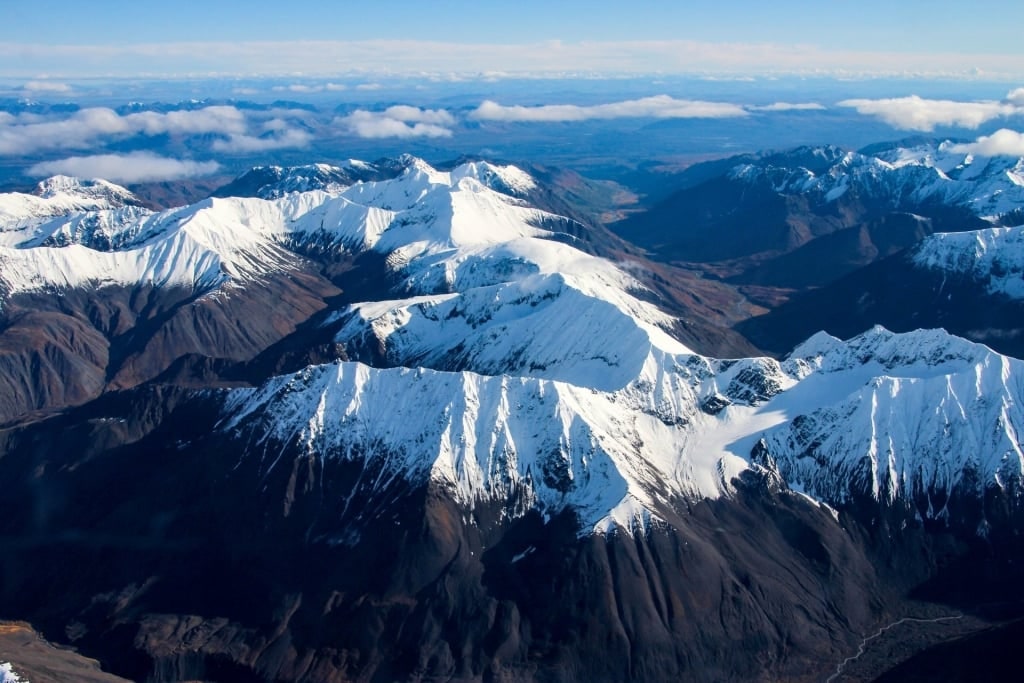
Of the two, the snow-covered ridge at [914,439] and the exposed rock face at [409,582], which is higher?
the snow-covered ridge at [914,439]

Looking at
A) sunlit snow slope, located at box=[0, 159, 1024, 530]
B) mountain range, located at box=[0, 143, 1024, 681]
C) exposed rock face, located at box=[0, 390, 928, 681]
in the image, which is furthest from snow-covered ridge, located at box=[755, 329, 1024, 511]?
exposed rock face, located at box=[0, 390, 928, 681]

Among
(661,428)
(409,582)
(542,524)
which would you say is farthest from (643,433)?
(409,582)

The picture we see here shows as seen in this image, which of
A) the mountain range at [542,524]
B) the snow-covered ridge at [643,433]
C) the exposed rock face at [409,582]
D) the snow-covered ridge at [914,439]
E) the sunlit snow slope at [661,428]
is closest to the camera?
the exposed rock face at [409,582]

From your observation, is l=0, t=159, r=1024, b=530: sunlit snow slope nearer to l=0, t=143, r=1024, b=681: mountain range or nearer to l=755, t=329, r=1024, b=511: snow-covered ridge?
l=755, t=329, r=1024, b=511: snow-covered ridge

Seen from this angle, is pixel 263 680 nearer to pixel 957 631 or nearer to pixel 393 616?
pixel 393 616

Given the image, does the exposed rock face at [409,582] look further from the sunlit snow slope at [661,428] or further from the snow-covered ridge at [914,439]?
the snow-covered ridge at [914,439]

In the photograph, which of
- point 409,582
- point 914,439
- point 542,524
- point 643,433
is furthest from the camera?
point 643,433

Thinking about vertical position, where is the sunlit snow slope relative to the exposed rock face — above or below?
above

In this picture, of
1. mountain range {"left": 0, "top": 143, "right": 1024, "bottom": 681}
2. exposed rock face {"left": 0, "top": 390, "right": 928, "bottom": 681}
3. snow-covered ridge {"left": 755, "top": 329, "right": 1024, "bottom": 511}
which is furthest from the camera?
A: snow-covered ridge {"left": 755, "top": 329, "right": 1024, "bottom": 511}

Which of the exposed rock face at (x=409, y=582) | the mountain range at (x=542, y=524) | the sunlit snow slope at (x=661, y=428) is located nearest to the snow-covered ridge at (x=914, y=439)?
the sunlit snow slope at (x=661, y=428)

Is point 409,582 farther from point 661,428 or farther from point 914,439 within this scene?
point 914,439

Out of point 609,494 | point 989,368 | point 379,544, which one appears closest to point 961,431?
point 989,368
